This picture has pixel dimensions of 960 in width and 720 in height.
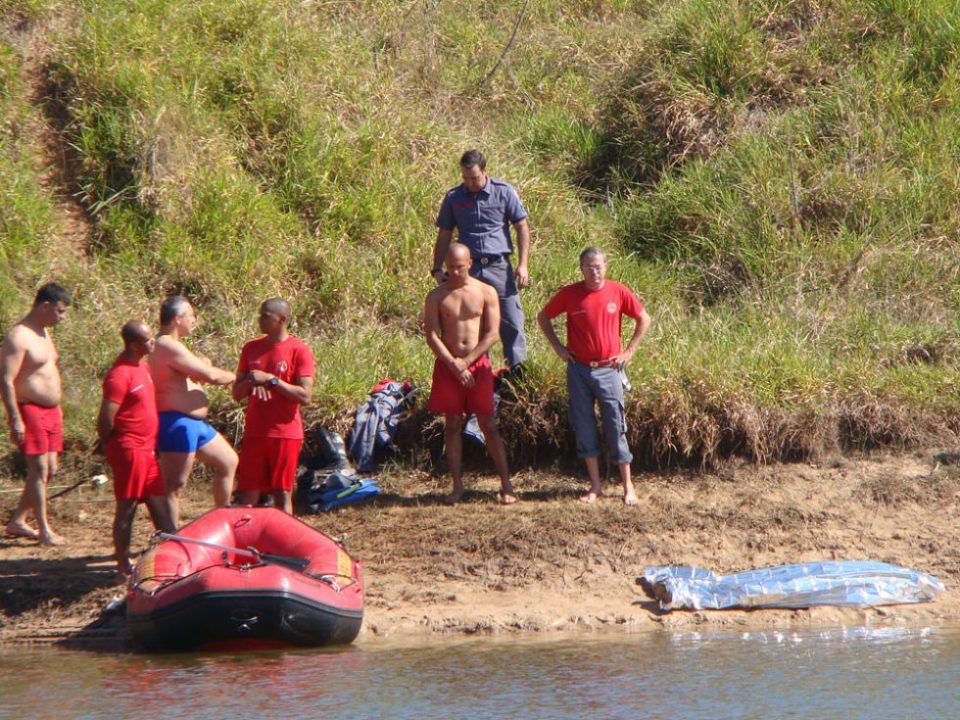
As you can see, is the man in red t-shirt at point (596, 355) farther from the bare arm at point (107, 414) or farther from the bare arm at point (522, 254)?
the bare arm at point (107, 414)

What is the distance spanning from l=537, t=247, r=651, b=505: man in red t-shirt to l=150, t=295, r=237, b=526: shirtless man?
2.44m

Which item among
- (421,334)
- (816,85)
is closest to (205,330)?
(421,334)

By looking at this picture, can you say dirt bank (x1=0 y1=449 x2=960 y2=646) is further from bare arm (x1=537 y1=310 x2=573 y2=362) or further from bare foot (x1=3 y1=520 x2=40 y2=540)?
bare arm (x1=537 y1=310 x2=573 y2=362)

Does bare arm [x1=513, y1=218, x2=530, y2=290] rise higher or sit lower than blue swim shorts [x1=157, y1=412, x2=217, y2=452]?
higher

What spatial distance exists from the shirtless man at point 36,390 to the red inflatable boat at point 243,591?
159 centimetres

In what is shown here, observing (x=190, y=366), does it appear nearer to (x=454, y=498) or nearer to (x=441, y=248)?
(x=454, y=498)

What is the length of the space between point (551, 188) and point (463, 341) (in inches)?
182

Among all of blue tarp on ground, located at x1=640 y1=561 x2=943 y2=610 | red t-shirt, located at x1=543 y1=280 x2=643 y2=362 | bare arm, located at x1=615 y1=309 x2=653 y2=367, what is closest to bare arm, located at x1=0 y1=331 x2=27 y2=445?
red t-shirt, located at x1=543 y1=280 x2=643 y2=362

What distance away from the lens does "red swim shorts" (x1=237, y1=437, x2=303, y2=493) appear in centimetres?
765

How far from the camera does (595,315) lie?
826cm

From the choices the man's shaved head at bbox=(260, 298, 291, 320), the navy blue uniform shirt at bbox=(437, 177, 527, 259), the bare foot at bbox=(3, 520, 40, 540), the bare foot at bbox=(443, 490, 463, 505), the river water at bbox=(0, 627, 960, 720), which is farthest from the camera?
the navy blue uniform shirt at bbox=(437, 177, 527, 259)

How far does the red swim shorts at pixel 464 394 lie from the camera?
8320 millimetres

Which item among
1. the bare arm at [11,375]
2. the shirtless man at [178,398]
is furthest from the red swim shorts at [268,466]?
the bare arm at [11,375]

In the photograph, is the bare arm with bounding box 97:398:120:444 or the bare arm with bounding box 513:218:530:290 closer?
the bare arm with bounding box 97:398:120:444
